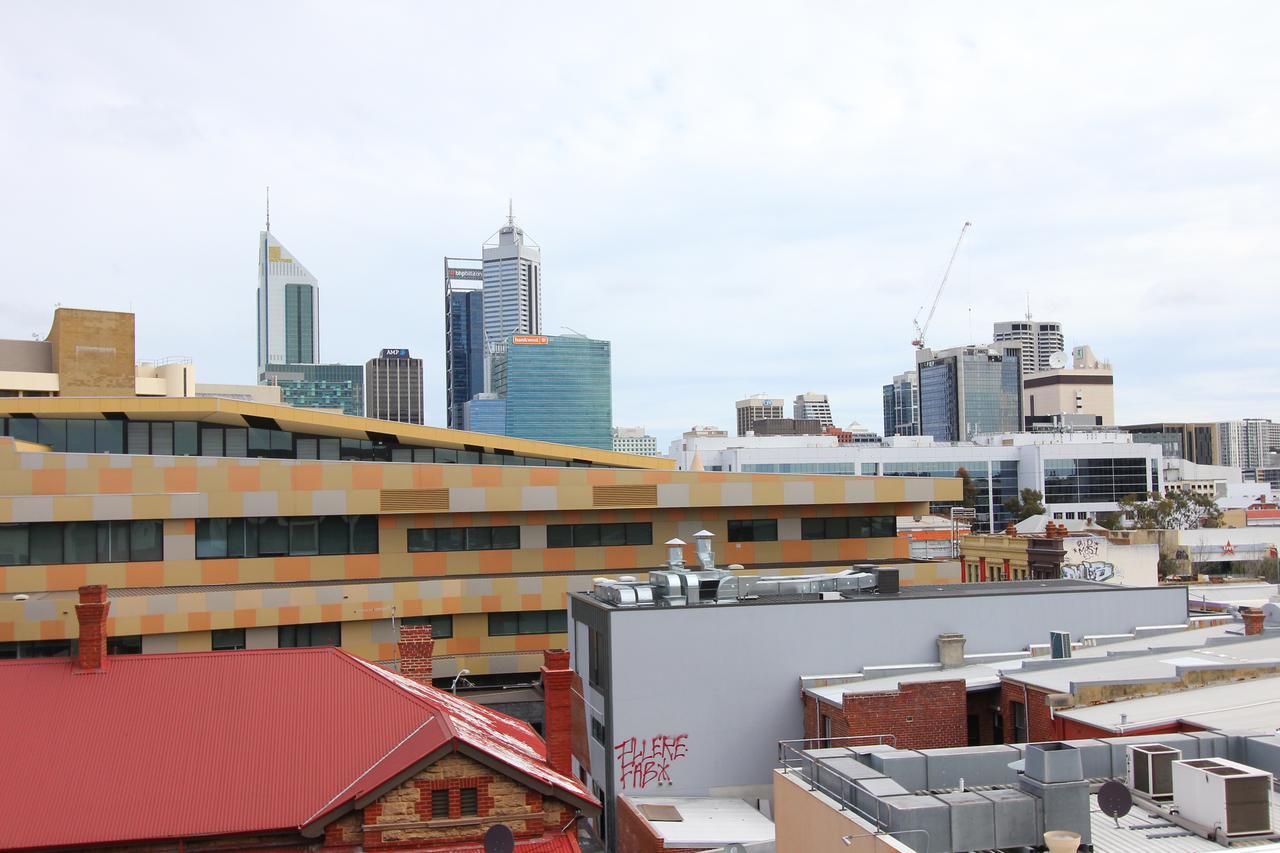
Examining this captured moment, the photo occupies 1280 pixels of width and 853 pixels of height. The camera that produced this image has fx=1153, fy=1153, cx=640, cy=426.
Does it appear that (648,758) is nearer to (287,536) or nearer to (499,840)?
(499,840)

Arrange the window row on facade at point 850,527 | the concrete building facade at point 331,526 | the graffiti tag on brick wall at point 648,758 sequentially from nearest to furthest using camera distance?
1. the graffiti tag on brick wall at point 648,758
2. the concrete building facade at point 331,526
3. the window row on facade at point 850,527

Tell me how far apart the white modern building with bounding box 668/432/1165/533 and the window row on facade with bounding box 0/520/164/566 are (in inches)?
4869

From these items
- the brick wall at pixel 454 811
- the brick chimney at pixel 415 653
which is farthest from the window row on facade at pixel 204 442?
the brick wall at pixel 454 811

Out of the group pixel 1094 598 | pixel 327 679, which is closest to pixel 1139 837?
pixel 327 679

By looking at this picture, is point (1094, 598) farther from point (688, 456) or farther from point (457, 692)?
point (688, 456)

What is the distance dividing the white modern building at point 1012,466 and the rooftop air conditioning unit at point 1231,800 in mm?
145864

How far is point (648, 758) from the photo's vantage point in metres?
32.1

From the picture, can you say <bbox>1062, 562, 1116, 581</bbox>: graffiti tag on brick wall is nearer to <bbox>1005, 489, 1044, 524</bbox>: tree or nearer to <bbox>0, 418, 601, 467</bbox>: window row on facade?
<bbox>0, 418, 601, 467</bbox>: window row on facade

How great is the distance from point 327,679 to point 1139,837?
14887 millimetres

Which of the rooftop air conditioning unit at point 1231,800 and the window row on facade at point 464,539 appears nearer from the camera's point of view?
the rooftop air conditioning unit at point 1231,800

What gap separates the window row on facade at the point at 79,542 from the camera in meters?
41.5

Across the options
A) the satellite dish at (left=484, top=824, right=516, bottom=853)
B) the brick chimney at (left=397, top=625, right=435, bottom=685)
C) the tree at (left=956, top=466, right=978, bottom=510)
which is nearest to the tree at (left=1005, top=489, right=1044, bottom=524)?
the tree at (left=956, top=466, right=978, bottom=510)

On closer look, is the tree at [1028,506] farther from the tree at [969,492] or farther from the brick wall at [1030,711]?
the brick wall at [1030,711]

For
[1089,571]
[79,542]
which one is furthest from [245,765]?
[1089,571]
